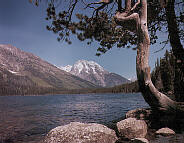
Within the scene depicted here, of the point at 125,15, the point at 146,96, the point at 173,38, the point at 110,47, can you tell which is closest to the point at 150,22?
the point at 173,38

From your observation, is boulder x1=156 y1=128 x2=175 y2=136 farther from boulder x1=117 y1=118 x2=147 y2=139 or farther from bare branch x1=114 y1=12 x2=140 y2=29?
bare branch x1=114 y1=12 x2=140 y2=29

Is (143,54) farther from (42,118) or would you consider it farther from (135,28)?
(42,118)

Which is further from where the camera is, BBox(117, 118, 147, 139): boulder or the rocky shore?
BBox(117, 118, 147, 139): boulder

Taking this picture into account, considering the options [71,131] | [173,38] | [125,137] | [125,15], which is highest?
[125,15]

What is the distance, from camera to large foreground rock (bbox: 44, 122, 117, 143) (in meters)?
6.73

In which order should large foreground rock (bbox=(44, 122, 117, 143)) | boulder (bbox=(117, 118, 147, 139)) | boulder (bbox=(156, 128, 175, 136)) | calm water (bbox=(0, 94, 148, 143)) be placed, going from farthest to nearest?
calm water (bbox=(0, 94, 148, 143)) → boulder (bbox=(117, 118, 147, 139)) → boulder (bbox=(156, 128, 175, 136)) → large foreground rock (bbox=(44, 122, 117, 143))

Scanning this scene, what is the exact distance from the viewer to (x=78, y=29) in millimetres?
9266

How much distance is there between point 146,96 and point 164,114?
5.11 feet

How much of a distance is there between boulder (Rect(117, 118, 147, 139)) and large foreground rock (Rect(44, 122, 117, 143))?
32.1 inches

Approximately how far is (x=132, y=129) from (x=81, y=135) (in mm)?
3009

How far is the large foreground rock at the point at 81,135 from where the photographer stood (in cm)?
673

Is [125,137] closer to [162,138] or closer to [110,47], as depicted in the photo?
[162,138]

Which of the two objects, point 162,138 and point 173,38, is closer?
point 162,138

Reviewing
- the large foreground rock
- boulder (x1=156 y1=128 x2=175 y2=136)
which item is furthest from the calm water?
boulder (x1=156 y1=128 x2=175 y2=136)
